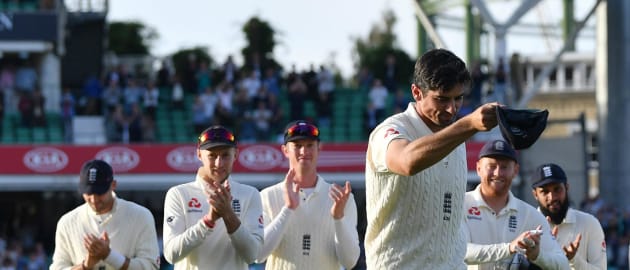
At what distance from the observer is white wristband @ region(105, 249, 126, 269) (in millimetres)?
9836

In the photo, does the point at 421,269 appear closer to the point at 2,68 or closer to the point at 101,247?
the point at 101,247

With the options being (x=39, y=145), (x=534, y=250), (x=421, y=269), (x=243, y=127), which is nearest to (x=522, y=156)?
(x=243, y=127)

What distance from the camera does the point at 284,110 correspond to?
29.1 meters

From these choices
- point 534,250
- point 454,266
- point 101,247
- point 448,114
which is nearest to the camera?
point 448,114

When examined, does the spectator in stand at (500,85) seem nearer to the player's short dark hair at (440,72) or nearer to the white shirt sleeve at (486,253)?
the white shirt sleeve at (486,253)

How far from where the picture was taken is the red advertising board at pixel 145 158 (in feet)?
85.9

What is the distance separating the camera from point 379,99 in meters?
29.0

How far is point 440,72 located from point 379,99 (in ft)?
74.1

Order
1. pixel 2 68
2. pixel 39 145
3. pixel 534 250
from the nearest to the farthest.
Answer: pixel 534 250 → pixel 39 145 → pixel 2 68

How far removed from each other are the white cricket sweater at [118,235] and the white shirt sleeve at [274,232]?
77 cm

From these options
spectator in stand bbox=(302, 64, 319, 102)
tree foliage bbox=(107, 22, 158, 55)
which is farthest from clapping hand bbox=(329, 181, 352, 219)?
tree foliage bbox=(107, 22, 158, 55)

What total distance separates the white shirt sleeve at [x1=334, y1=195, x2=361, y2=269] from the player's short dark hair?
12.8ft

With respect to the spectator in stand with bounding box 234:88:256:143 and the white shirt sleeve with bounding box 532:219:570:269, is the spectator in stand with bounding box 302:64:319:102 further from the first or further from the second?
the white shirt sleeve with bounding box 532:219:570:269

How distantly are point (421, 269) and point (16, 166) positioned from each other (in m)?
20.2
